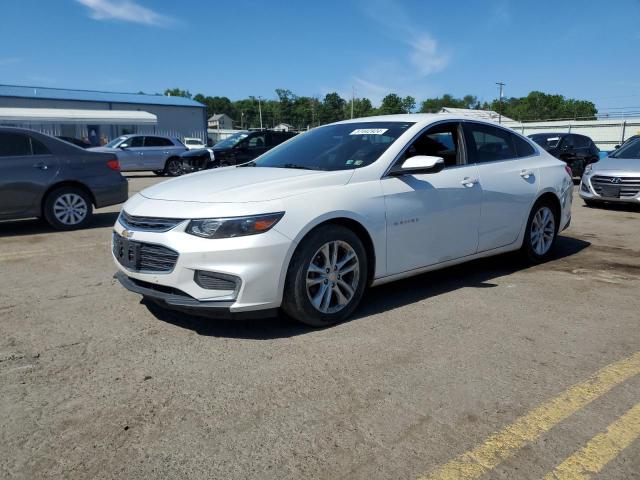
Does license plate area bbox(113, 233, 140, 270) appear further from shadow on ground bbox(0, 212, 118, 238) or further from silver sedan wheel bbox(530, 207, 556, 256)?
shadow on ground bbox(0, 212, 118, 238)

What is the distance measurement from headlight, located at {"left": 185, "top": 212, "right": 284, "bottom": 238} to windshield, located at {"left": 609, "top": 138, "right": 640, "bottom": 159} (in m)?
9.88

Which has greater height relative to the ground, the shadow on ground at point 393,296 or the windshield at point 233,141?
the windshield at point 233,141

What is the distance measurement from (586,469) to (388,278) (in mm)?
2191

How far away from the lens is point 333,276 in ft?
12.8

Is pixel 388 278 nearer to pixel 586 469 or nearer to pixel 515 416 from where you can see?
pixel 515 416

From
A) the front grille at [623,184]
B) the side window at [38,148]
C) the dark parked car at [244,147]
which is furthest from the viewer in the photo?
the dark parked car at [244,147]

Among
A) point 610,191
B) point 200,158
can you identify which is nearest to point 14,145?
point 610,191

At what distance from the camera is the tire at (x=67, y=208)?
7883mm

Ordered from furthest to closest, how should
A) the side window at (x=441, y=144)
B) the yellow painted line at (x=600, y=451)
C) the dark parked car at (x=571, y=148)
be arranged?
the dark parked car at (x=571, y=148), the side window at (x=441, y=144), the yellow painted line at (x=600, y=451)

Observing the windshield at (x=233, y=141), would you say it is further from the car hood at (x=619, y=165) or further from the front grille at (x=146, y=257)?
the front grille at (x=146, y=257)

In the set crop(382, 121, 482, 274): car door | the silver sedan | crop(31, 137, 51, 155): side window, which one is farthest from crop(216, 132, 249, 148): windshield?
crop(382, 121, 482, 274): car door

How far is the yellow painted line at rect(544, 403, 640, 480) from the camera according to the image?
88.0 inches

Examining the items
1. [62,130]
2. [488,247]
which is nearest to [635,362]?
[488,247]

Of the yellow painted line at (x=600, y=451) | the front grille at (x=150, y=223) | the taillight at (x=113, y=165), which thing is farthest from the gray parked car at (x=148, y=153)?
the yellow painted line at (x=600, y=451)
